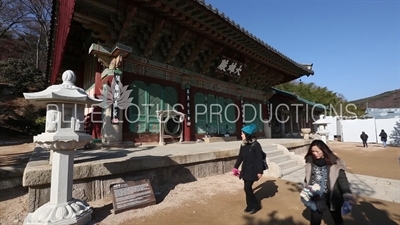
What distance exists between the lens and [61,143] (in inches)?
115

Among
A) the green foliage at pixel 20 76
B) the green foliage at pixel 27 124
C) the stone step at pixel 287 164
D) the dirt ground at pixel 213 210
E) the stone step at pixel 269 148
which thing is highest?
the green foliage at pixel 20 76

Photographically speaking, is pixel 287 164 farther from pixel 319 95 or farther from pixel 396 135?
pixel 319 95

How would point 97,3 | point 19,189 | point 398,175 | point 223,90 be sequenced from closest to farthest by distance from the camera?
point 19,189 → point 97,3 → point 398,175 → point 223,90

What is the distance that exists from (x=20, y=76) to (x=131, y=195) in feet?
76.9

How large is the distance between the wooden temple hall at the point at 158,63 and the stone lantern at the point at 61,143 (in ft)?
10.7

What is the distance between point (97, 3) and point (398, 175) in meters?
11.9

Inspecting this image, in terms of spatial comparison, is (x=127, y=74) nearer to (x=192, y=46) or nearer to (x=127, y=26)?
(x=127, y=26)

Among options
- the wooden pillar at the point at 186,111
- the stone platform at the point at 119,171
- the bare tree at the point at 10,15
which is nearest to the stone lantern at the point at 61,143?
the stone platform at the point at 119,171

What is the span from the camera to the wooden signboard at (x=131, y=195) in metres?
3.55

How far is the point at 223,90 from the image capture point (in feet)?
38.6

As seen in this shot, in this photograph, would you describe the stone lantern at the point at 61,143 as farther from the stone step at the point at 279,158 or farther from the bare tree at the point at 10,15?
the bare tree at the point at 10,15

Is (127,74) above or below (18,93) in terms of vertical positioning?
below

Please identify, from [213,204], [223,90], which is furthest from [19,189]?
[223,90]

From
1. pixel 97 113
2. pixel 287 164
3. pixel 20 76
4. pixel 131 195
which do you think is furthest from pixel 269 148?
pixel 20 76
